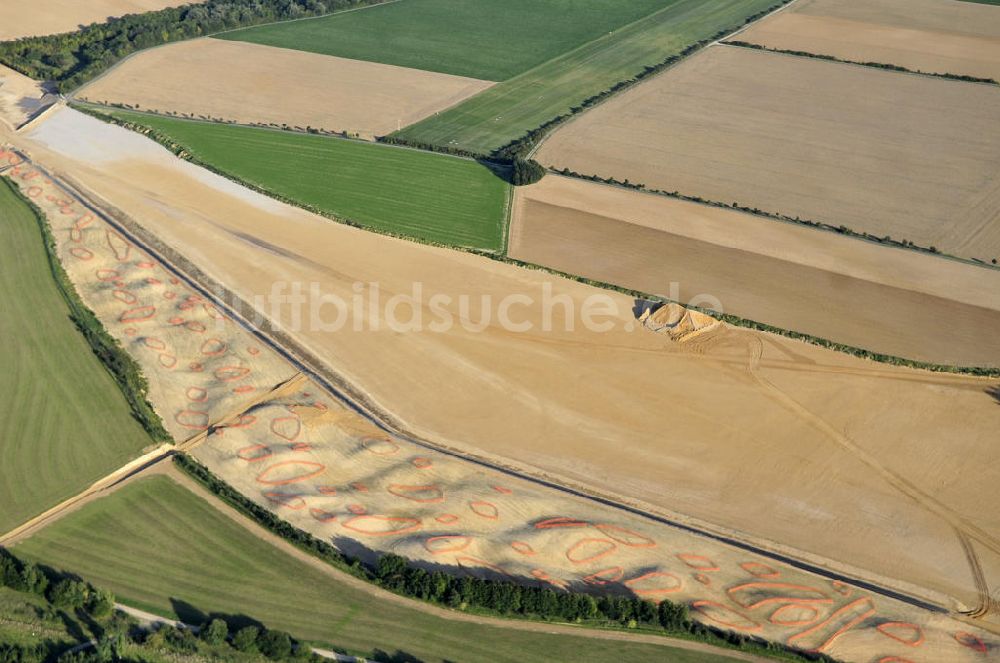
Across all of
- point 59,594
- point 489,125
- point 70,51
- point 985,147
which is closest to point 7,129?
point 70,51

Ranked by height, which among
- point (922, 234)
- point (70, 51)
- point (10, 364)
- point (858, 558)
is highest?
point (70, 51)

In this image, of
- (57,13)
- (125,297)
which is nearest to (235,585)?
(125,297)

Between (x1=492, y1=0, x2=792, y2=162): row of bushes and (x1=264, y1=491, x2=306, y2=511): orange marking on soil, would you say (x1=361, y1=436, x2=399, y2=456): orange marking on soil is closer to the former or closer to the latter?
(x1=264, y1=491, x2=306, y2=511): orange marking on soil

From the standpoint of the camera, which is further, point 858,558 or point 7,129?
point 7,129

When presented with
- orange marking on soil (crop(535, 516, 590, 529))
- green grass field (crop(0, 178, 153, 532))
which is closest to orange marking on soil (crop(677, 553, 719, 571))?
orange marking on soil (crop(535, 516, 590, 529))

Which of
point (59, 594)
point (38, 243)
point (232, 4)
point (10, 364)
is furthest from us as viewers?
point (232, 4)

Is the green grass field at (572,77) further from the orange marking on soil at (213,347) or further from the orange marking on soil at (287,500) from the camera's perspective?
the orange marking on soil at (287,500)

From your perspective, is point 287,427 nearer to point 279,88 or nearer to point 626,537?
point 626,537

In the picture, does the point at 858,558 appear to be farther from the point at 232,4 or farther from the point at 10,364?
the point at 232,4
